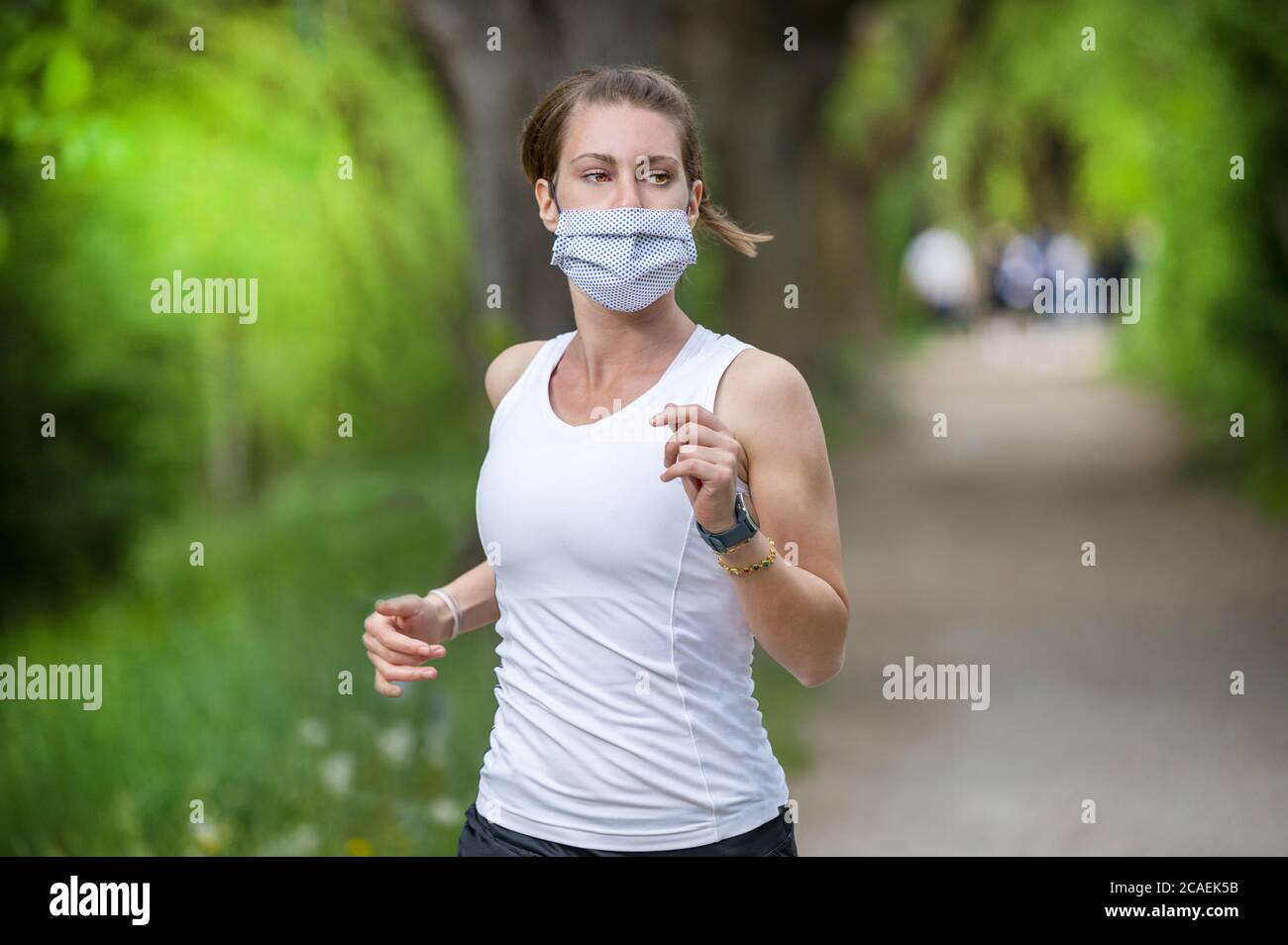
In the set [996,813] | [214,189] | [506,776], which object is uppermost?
[214,189]

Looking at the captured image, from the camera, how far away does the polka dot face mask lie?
272 cm

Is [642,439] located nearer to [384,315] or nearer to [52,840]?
[52,840]

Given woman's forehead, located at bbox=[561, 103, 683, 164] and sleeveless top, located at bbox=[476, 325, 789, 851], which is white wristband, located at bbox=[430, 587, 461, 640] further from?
woman's forehead, located at bbox=[561, 103, 683, 164]

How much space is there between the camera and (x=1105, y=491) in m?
14.8

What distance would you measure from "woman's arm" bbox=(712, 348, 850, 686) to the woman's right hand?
52 cm

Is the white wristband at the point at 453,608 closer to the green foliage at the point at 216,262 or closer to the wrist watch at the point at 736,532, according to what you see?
the wrist watch at the point at 736,532

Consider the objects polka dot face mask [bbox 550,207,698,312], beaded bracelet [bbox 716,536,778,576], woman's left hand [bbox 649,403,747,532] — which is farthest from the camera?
polka dot face mask [bbox 550,207,698,312]

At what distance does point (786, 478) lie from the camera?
2.61 meters

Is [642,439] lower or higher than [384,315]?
lower

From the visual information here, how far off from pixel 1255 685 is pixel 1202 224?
8114mm

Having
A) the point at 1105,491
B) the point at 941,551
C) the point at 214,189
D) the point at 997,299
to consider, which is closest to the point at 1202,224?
the point at 1105,491

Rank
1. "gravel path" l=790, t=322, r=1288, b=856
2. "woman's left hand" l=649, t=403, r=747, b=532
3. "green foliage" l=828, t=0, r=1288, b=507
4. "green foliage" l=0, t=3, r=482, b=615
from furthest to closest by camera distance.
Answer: "green foliage" l=828, t=0, r=1288, b=507 → "green foliage" l=0, t=3, r=482, b=615 → "gravel path" l=790, t=322, r=1288, b=856 → "woman's left hand" l=649, t=403, r=747, b=532

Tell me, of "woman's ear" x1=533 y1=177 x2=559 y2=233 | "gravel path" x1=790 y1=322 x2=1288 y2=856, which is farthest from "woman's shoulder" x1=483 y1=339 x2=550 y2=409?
"gravel path" x1=790 y1=322 x2=1288 y2=856
